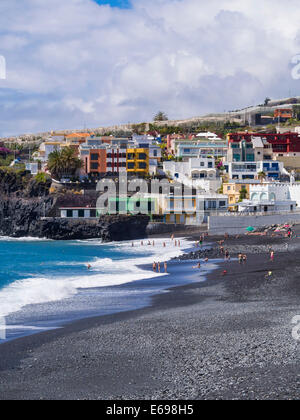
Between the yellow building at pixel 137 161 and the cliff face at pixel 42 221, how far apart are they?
15.1 meters

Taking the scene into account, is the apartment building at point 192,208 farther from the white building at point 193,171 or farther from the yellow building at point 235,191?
the white building at point 193,171

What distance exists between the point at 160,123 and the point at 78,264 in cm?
12231

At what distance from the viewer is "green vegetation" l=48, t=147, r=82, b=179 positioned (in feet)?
303

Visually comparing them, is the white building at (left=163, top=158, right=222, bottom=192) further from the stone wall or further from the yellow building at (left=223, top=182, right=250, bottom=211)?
the stone wall

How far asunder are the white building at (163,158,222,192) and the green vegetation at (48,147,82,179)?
1607 centimetres

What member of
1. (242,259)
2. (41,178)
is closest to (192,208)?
(41,178)

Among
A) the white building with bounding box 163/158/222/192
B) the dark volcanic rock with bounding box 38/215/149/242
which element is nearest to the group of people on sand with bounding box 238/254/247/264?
the dark volcanic rock with bounding box 38/215/149/242

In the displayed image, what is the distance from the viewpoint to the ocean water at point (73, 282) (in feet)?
87.9

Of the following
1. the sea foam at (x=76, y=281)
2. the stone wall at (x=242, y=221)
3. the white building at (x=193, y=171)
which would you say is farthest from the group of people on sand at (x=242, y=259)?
the white building at (x=193, y=171)

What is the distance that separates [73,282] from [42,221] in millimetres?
46022

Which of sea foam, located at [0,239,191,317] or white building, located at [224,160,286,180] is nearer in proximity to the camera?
sea foam, located at [0,239,191,317]

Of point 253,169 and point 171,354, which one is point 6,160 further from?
point 171,354

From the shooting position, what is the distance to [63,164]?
92812 mm
